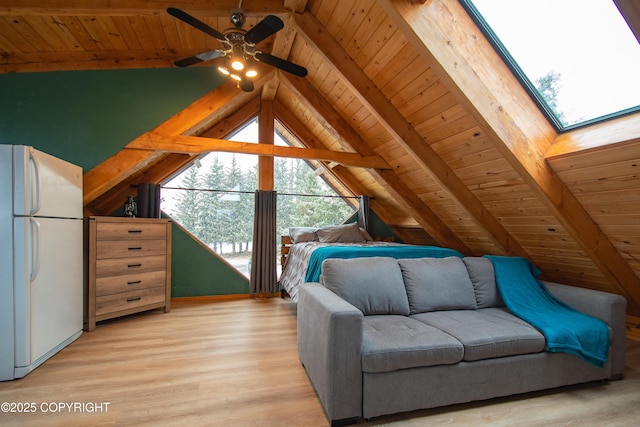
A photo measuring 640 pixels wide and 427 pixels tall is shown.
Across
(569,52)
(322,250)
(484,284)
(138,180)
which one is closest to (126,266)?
(138,180)

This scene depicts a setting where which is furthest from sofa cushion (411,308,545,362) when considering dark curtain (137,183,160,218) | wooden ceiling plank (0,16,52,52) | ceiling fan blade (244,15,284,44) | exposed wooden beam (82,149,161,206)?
wooden ceiling plank (0,16,52,52)

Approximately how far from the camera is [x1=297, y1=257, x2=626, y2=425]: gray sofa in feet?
4.90

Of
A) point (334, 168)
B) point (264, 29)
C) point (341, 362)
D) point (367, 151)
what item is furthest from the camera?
point (334, 168)

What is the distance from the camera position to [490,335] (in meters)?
1.71

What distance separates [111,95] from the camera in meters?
2.76

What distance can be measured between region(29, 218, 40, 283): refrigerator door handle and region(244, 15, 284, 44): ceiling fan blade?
6.13 feet

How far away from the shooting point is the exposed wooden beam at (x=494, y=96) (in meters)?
1.81

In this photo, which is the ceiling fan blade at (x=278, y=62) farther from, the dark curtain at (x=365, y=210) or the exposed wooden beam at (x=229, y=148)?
the dark curtain at (x=365, y=210)

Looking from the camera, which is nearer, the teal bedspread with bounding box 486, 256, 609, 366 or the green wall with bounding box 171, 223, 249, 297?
the teal bedspread with bounding box 486, 256, 609, 366

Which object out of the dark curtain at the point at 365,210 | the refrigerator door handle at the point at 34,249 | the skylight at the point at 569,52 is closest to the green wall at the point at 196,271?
the refrigerator door handle at the point at 34,249

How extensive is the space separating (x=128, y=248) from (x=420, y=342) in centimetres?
290

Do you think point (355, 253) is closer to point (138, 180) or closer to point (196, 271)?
point (196, 271)

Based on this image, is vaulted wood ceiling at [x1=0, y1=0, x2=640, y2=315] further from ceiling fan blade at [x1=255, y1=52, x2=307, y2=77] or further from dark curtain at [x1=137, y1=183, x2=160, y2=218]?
ceiling fan blade at [x1=255, y1=52, x2=307, y2=77]

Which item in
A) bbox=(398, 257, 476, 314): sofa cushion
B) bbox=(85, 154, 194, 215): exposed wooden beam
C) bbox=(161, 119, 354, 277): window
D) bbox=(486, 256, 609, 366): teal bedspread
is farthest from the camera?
bbox=(161, 119, 354, 277): window
